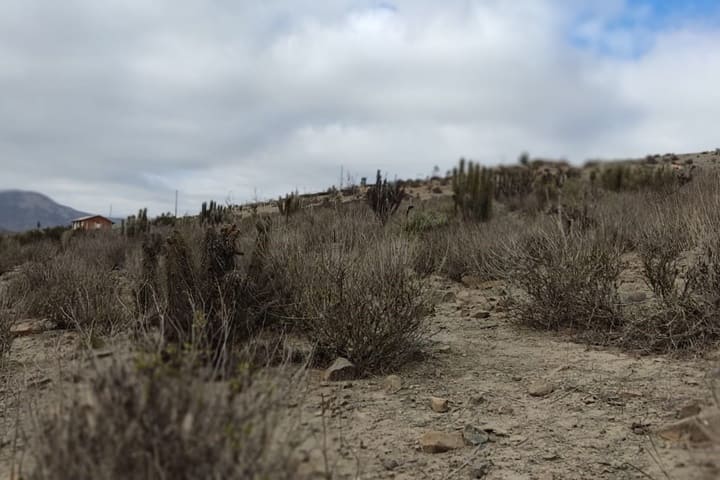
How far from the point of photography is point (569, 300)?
5305mm

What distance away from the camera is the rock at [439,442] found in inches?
117

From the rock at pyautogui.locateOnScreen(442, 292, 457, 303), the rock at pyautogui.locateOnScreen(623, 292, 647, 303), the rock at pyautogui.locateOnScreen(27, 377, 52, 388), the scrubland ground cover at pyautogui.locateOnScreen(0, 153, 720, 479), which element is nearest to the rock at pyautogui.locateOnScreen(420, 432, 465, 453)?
the scrubland ground cover at pyautogui.locateOnScreen(0, 153, 720, 479)

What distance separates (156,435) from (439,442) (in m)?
1.84

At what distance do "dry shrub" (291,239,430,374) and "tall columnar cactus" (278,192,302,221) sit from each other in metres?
6.97

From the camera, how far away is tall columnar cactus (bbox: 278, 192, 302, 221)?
11.6 m

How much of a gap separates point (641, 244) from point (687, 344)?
2033mm

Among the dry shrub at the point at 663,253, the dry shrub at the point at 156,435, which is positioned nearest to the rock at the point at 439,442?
the dry shrub at the point at 156,435

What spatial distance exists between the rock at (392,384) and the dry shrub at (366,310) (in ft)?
0.77

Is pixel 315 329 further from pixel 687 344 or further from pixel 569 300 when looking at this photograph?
pixel 687 344

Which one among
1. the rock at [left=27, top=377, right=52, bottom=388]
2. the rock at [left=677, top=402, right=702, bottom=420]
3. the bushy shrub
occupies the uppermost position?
the bushy shrub

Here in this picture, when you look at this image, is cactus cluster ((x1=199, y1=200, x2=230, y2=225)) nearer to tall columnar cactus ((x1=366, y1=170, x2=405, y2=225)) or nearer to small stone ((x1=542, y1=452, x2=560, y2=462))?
tall columnar cactus ((x1=366, y1=170, x2=405, y2=225))

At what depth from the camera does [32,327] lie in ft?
20.1

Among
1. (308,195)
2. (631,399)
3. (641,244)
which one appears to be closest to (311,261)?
(631,399)

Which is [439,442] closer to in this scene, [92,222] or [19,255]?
[19,255]
